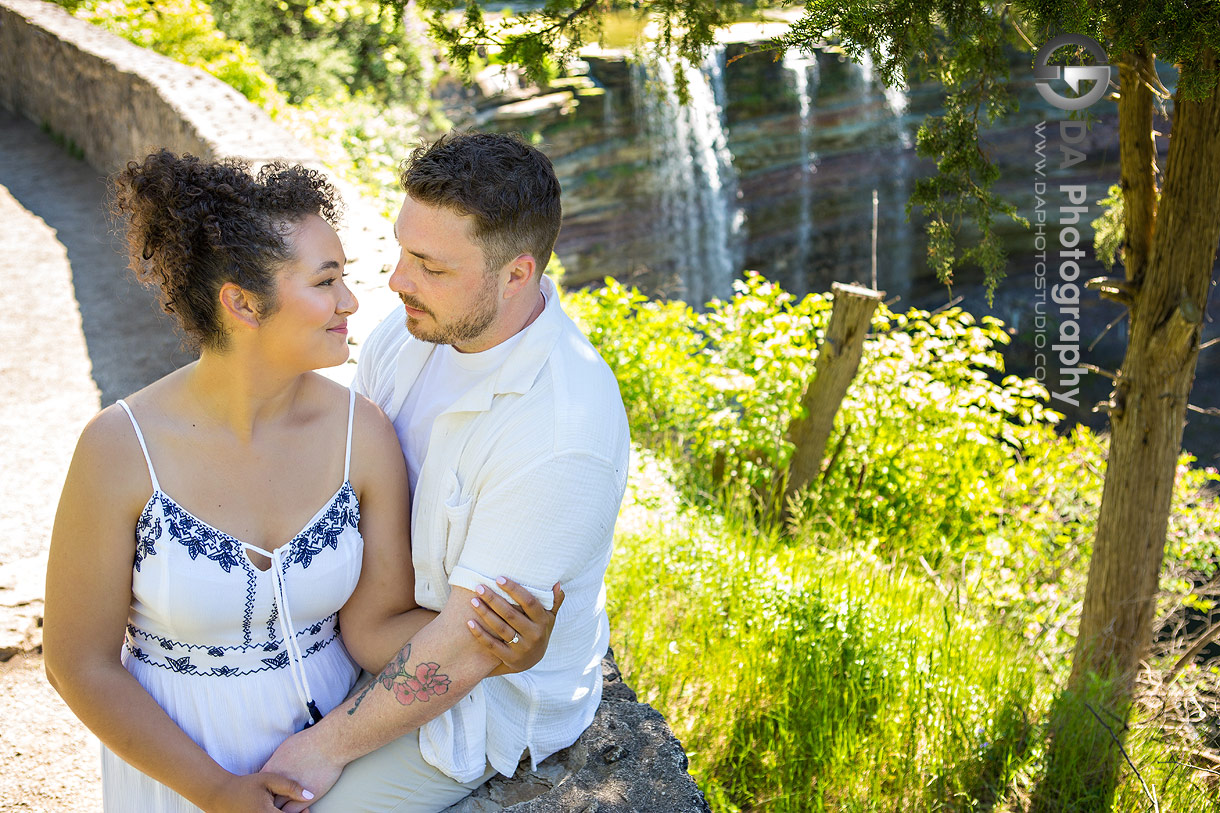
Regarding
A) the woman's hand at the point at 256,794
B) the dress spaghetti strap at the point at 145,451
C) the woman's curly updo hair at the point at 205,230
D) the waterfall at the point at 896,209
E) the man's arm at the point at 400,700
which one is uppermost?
the woman's curly updo hair at the point at 205,230

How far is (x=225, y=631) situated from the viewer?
1.79 m

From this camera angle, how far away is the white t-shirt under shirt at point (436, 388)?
1916 mm

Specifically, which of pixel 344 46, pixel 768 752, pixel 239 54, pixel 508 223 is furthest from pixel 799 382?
pixel 344 46

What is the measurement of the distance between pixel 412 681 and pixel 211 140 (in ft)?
14.6

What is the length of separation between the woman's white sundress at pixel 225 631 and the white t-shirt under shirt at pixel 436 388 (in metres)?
0.21

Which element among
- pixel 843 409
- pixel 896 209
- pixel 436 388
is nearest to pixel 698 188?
pixel 896 209

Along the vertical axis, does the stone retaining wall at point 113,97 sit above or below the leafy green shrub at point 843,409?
above

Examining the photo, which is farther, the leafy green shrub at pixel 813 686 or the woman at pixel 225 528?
the leafy green shrub at pixel 813 686

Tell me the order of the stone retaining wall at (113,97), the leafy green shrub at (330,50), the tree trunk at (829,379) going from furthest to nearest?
the leafy green shrub at (330,50) → the stone retaining wall at (113,97) → the tree trunk at (829,379)

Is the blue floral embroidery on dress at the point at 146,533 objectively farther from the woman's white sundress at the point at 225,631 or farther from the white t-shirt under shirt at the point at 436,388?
the white t-shirt under shirt at the point at 436,388

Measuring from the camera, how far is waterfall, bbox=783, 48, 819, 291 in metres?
13.9

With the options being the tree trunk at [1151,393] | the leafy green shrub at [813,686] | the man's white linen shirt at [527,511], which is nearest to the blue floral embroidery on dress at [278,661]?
the man's white linen shirt at [527,511]

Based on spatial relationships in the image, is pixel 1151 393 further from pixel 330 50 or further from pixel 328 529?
pixel 330 50

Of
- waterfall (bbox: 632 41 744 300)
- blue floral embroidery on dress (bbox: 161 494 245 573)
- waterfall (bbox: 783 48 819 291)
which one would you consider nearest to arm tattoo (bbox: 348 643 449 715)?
blue floral embroidery on dress (bbox: 161 494 245 573)
